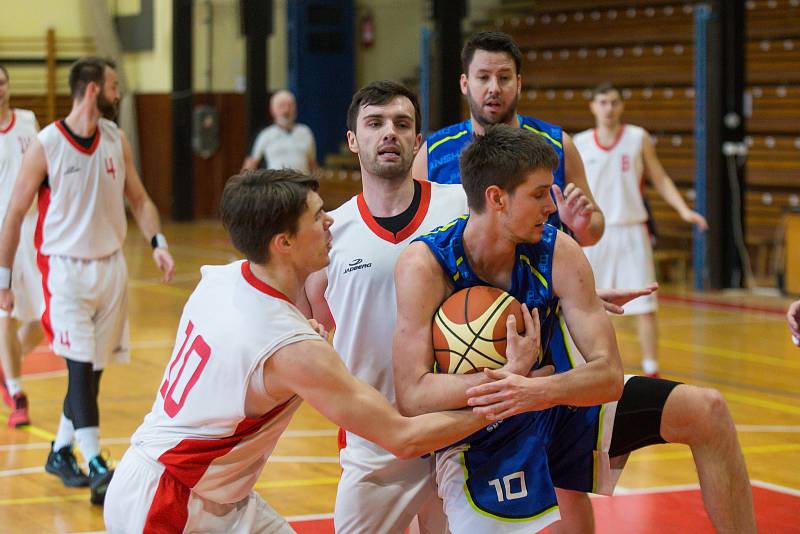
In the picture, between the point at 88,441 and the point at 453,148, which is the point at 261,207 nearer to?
the point at 453,148

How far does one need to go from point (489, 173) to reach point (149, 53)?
1868cm

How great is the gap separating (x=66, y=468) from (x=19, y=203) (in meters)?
1.26

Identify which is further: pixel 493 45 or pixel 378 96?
pixel 493 45

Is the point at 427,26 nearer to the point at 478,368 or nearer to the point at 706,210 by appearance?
the point at 706,210

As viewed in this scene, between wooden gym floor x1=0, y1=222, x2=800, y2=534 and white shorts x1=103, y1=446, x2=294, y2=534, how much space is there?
1798mm

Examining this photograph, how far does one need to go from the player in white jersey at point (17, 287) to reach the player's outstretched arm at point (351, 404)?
4381 millimetres

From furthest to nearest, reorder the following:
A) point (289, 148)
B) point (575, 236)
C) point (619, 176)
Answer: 1. point (289, 148)
2. point (619, 176)
3. point (575, 236)

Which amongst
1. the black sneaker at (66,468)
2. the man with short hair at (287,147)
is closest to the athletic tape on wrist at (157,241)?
Result: the black sneaker at (66,468)

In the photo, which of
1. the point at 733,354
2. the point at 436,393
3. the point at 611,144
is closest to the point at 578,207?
the point at 436,393

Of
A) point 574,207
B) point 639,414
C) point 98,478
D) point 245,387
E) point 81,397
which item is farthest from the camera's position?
point 81,397

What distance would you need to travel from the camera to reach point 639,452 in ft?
21.6

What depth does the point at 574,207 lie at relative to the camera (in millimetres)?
4152

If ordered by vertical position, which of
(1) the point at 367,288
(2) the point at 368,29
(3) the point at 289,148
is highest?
(2) the point at 368,29

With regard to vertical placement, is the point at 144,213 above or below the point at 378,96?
below
